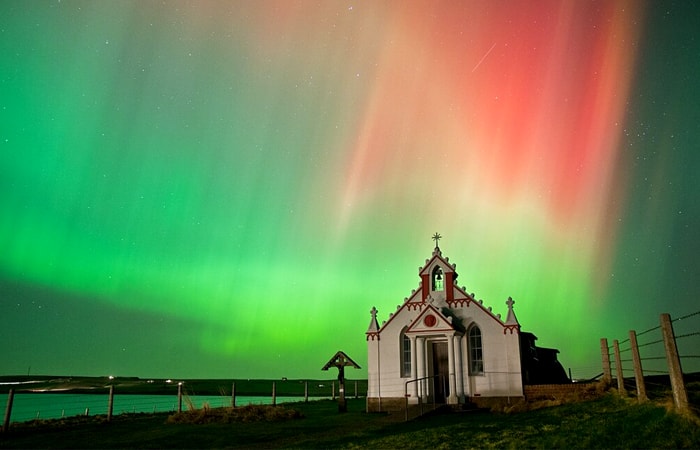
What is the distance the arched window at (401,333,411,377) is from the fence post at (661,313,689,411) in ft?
64.9

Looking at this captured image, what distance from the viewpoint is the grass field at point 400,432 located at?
10.0 metres

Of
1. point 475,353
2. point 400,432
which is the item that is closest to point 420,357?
point 475,353

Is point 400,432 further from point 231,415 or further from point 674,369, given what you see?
point 231,415

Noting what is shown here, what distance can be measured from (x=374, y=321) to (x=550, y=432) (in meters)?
19.6

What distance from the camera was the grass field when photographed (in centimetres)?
1002

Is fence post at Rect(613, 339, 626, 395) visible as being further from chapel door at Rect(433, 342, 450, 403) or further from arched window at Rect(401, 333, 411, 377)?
arched window at Rect(401, 333, 411, 377)

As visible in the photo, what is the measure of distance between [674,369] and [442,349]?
19914mm

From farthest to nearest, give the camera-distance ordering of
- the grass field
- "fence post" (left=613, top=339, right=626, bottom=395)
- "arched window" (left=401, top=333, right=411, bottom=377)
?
"arched window" (left=401, top=333, right=411, bottom=377) < "fence post" (left=613, top=339, right=626, bottom=395) < the grass field

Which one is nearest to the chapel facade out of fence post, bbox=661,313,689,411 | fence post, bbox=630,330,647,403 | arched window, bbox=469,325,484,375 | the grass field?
arched window, bbox=469,325,484,375

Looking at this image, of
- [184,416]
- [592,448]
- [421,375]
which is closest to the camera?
[592,448]

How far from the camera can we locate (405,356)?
3023 centimetres

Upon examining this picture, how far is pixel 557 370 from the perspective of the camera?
38.2 metres

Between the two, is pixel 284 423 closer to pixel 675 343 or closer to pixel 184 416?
pixel 184 416

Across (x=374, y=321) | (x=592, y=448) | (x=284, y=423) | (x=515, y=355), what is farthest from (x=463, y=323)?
(x=592, y=448)
